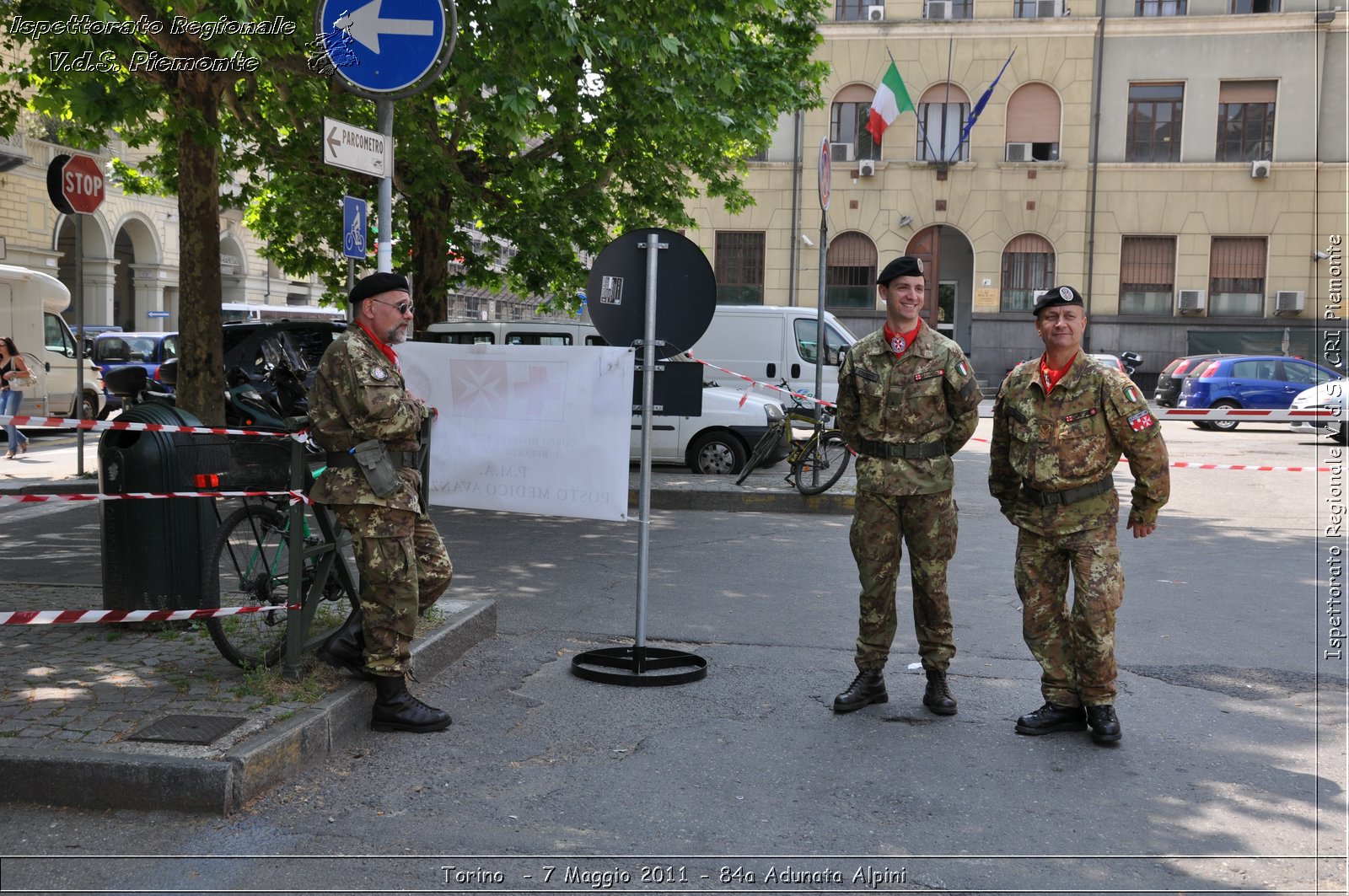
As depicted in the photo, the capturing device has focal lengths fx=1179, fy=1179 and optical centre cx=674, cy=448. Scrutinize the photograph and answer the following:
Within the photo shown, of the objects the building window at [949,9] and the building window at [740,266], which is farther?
the building window at [740,266]

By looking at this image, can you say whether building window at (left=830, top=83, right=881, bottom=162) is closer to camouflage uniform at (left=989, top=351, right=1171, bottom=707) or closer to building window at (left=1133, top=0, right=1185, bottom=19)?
building window at (left=1133, top=0, right=1185, bottom=19)

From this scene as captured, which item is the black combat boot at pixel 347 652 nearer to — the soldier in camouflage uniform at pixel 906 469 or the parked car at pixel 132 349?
the soldier in camouflage uniform at pixel 906 469

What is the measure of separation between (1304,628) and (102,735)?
6.37 metres

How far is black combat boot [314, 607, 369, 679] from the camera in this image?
498 centimetres

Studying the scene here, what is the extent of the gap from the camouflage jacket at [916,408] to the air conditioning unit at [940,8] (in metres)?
32.0

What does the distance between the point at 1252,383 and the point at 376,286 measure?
75.1 ft

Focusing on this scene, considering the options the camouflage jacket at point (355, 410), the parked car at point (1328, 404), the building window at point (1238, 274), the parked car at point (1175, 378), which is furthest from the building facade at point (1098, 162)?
the camouflage jacket at point (355, 410)

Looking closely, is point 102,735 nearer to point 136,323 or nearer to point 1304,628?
point 1304,628

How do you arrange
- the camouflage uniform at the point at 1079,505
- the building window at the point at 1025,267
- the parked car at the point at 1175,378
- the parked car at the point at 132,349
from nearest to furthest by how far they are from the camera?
1. the camouflage uniform at the point at 1079,505
2. the parked car at the point at 132,349
3. the parked car at the point at 1175,378
4. the building window at the point at 1025,267

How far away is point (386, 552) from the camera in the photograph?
4.79m

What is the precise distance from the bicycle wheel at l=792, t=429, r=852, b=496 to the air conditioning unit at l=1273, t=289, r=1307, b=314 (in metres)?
27.0

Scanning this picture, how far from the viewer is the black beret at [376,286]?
4805 millimetres

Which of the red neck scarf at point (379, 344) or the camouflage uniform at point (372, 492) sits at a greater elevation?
the red neck scarf at point (379, 344)

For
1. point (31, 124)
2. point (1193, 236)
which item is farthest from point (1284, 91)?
point (31, 124)
